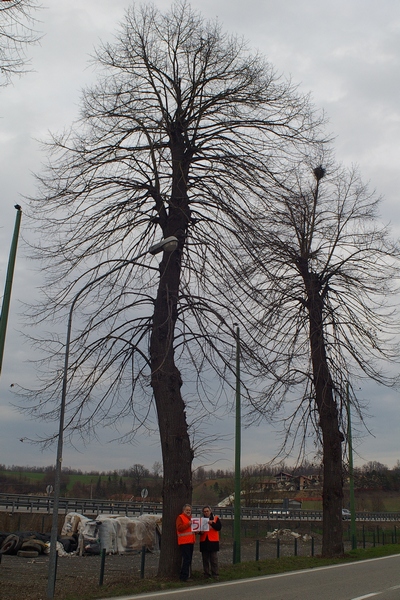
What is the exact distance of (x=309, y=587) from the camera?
11.7 meters

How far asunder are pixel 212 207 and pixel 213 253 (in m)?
1.24

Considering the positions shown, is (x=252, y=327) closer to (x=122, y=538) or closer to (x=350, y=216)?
(x=350, y=216)

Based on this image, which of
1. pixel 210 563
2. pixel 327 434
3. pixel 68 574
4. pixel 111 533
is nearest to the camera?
pixel 210 563

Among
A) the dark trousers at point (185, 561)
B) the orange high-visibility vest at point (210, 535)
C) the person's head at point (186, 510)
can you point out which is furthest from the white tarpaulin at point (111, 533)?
the person's head at point (186, 510)


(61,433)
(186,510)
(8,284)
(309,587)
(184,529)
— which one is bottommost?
(309,587)

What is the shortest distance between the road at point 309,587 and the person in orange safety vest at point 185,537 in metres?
0.42

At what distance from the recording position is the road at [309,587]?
10234 millimetres

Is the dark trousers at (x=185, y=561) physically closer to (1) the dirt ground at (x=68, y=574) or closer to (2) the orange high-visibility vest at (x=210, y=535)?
(1) the dirt ground at (x=68, y=574)

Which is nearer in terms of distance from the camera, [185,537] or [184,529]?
[184,529]

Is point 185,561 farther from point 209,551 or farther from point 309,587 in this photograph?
point 309,587

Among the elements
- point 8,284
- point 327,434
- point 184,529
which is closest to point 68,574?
point 184,529

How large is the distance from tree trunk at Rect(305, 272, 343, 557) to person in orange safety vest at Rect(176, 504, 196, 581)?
7.67 m

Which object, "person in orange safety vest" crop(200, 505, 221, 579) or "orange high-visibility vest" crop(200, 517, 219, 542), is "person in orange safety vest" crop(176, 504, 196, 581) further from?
"orange high-visibility vest" crop(200, 517, 219, 542)

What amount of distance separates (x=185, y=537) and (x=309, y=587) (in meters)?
2.69
